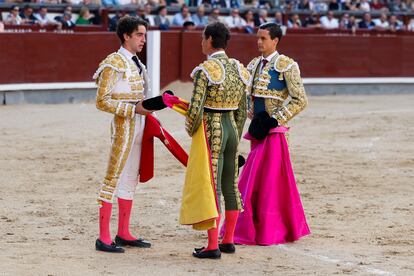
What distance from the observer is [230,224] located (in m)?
5.51

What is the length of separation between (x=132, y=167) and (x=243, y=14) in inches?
508

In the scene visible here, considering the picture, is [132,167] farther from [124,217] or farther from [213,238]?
[213,238]

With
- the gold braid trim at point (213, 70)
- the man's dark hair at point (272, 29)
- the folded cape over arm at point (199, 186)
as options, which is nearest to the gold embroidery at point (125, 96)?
the folded cape over arm at point (199, 186)

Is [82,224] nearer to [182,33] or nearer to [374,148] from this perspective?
[374,148]

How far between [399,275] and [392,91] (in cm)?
1334

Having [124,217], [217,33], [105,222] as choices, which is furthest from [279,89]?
[105,222]

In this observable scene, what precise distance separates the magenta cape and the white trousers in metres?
0.67

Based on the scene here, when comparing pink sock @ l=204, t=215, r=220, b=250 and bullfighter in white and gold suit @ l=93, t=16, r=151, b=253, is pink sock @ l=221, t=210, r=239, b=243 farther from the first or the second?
bullfighter in white and gold suit @ l=93, t=16, r=151, b=253

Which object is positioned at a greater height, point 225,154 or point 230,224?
point 225,154

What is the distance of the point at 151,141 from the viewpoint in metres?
5.61

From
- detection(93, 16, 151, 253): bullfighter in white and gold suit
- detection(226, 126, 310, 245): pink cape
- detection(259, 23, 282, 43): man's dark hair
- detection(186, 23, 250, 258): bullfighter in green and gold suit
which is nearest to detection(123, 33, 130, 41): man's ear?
detection(93, 16, 151, 253): bullfighter in white and gold suit

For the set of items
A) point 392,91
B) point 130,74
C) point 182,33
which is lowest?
point 392,91

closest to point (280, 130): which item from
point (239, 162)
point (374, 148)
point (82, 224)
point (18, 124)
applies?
point (239, 162)

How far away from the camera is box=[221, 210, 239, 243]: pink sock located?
550 centimetres
